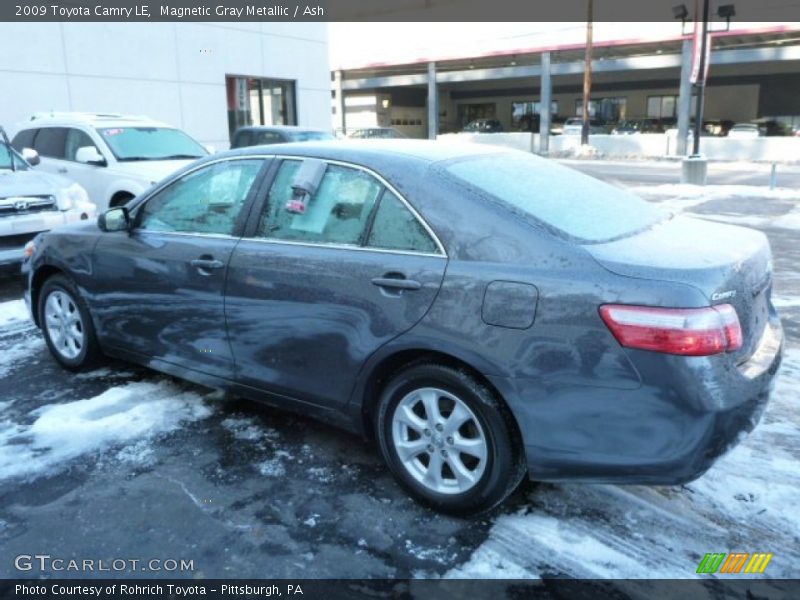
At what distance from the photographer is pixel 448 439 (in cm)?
301

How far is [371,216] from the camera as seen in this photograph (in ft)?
10.7

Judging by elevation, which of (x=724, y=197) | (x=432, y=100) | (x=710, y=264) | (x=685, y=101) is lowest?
(x=724, y=197)

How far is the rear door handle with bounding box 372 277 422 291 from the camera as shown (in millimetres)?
3006

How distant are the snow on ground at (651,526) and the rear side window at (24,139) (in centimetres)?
1011

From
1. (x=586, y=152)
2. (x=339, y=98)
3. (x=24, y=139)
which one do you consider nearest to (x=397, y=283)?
(x=24, y=139)

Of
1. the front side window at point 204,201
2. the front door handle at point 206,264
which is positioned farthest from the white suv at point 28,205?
the front door handle at point 206,264

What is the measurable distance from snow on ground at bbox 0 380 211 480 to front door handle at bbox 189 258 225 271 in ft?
3.07

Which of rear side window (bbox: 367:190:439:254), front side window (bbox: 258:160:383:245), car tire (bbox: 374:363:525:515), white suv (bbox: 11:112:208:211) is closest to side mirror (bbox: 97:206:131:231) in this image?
front side window (bbox: 258:160:383:245)

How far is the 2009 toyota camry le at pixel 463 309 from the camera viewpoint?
2.58 m

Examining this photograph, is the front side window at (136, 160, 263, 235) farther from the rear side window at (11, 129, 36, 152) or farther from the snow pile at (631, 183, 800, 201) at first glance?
the snow pile at (631, 183, 800, 201)

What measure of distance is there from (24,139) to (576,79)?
40.7 m

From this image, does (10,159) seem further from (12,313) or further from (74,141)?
(12,313)

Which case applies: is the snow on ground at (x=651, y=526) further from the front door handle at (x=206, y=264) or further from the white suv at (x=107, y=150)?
the white suv at (x=107, y=150)

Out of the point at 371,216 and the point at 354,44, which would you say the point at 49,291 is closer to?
the point at 371,216
